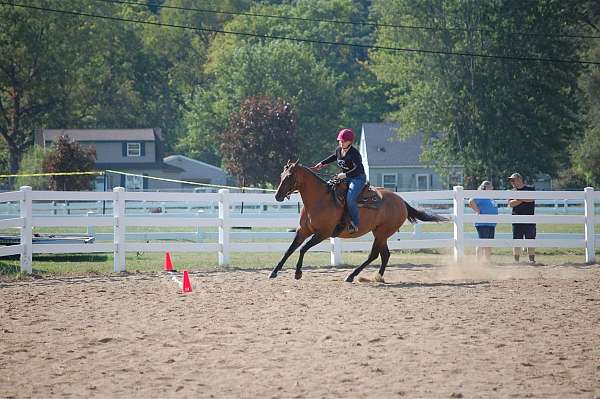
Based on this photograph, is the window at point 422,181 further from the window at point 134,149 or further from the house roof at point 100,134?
the window at point 134,149

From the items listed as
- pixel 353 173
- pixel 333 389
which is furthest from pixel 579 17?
pixel 333 389

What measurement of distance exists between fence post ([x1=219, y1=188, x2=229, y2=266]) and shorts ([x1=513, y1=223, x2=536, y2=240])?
6.82 m

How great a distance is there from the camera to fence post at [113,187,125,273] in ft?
57.0

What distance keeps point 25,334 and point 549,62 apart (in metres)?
45.7

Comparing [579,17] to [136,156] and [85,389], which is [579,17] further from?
[85,389]

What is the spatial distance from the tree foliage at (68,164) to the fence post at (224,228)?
30756 millimetres

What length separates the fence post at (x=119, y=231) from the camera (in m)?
17.4

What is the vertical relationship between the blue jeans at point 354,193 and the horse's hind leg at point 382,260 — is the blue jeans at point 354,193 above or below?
above

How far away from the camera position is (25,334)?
9984 mm

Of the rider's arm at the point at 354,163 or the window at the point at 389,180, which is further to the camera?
the window at the point at 389,180

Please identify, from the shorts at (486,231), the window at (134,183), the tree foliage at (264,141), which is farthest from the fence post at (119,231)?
the window at (134,183)

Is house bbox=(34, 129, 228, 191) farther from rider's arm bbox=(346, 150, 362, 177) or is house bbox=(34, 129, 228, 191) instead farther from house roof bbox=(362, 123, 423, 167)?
rider's arm bbox=(346, 150, 362, 177)

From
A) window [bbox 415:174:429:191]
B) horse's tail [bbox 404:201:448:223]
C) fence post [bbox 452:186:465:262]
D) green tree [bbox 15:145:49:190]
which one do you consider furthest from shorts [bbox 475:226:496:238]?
window [bbox 415:174:429:191]

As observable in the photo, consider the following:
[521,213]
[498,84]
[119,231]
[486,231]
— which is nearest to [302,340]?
[119,231]
